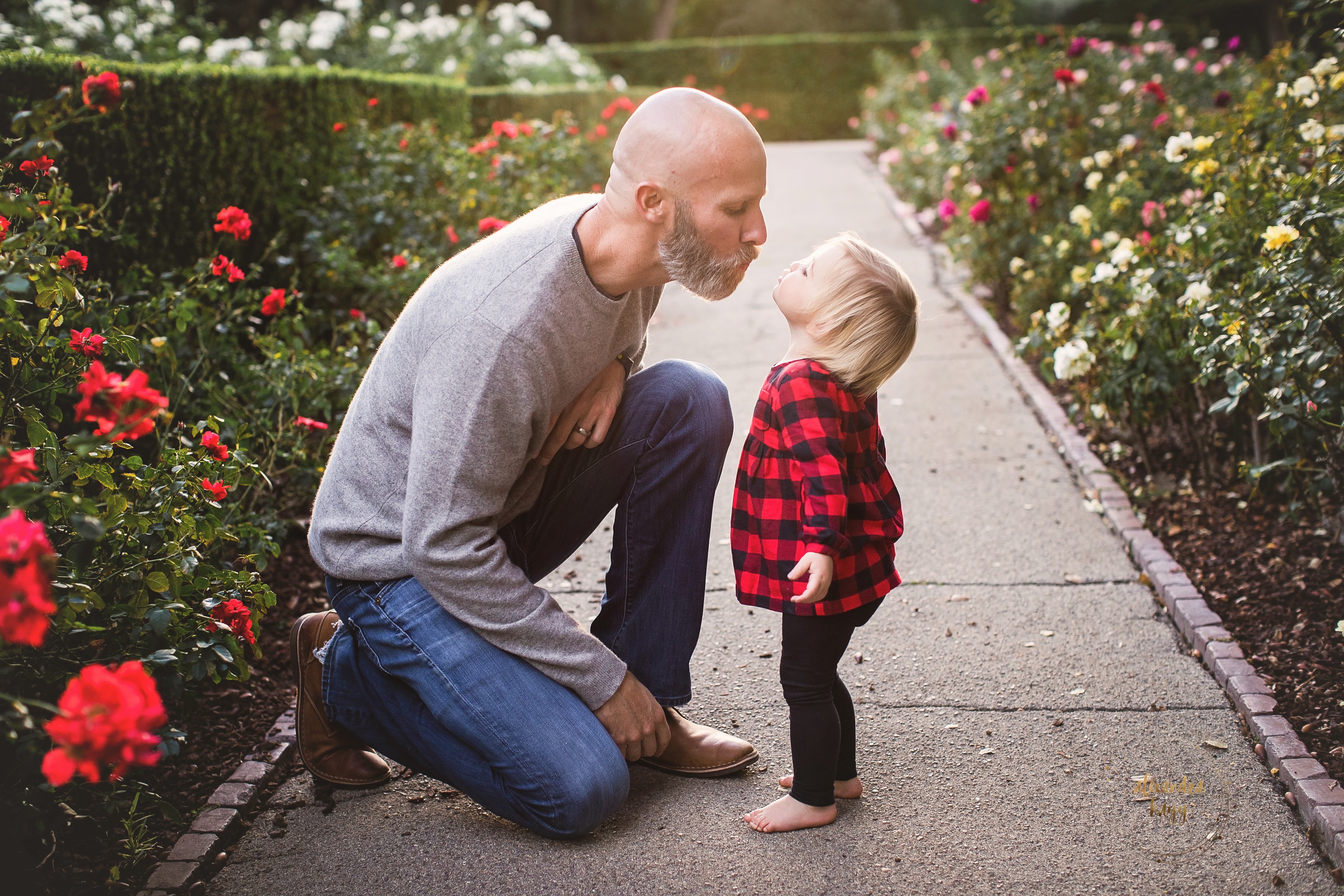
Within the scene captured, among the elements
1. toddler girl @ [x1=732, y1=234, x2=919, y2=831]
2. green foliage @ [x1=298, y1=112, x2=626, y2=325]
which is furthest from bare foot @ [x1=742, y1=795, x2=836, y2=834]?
green foliage @ [x1=298, y1=112, x2=626, y2=325]

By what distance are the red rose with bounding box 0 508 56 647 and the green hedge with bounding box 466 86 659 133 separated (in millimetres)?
7155

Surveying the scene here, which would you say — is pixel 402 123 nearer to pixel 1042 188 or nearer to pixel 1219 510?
pixel 1042 188

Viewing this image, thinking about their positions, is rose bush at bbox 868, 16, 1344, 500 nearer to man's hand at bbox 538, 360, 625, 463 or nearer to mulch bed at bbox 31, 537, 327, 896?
man's hand at bbox 538, 360, 625, 463

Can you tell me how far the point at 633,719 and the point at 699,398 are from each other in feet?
2.57

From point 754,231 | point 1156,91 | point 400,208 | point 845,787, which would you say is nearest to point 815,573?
point 845,787

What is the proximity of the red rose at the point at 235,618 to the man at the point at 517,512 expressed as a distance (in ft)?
A: 0.65

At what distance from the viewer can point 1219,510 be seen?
3543mm

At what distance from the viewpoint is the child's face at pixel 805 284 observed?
2.12 metres

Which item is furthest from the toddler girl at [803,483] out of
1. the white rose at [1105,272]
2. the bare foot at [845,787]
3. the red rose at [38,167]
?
the white rose at [1105,272]

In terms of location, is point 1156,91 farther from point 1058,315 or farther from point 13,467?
point 13,467

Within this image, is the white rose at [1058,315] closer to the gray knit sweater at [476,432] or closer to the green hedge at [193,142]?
the gray knit sweater at [476,432]

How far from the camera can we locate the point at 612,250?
2180mm

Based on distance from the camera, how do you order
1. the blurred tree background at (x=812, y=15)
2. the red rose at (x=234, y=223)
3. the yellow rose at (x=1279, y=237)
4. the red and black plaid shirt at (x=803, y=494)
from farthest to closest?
the blurred tree background at (x=812, y=15)
the red rose at (x=234, y=223)
the yellow rose at (x=1279, y=237)
the red and black plaid shirt at (x=803, y=494)

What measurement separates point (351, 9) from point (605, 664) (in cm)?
850
